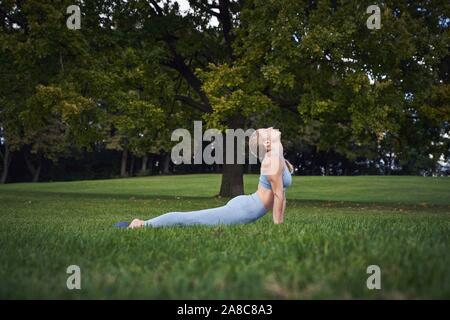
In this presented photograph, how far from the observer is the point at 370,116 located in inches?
790

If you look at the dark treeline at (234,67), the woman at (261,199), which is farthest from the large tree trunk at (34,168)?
the woman at (261,199)

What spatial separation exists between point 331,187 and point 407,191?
574 centimetres

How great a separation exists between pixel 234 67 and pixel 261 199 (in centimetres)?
1292

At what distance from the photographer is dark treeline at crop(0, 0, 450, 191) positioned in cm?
1983

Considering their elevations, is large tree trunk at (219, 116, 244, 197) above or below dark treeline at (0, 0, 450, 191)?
below

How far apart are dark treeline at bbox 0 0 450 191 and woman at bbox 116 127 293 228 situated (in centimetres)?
1058

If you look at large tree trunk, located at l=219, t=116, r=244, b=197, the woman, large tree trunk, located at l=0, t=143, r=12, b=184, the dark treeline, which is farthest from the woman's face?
large tree trunk, located at l=0, t=143, r=12, b=184

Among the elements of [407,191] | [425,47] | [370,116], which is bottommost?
[407,191]

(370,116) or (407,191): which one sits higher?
(370,116)

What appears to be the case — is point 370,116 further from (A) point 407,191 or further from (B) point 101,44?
(A) point 407,191

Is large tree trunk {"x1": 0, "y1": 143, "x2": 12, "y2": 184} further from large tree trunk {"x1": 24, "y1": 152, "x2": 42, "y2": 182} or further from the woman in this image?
the woman

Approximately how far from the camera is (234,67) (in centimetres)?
2108

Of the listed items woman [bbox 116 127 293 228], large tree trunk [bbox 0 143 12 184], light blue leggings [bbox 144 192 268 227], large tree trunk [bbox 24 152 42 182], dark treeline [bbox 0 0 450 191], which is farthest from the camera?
large tree trunk [bbox 24 152 42 182]
